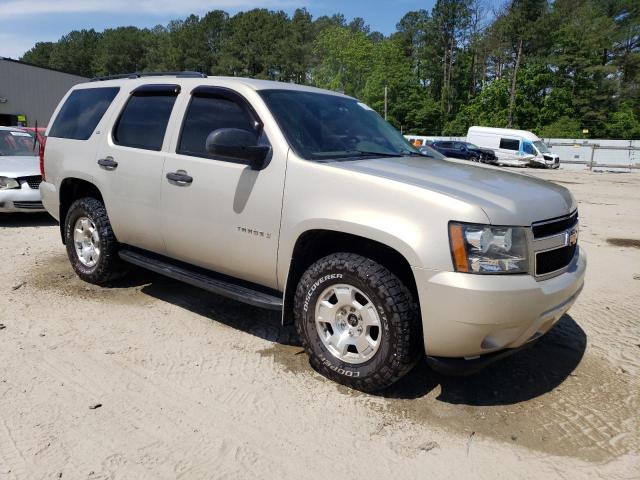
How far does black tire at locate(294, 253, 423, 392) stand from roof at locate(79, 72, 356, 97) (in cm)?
152

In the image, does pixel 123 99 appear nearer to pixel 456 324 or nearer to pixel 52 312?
pixel 52 312

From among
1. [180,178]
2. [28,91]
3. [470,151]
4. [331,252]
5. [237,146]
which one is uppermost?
[28,91]

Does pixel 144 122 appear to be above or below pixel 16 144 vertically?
above

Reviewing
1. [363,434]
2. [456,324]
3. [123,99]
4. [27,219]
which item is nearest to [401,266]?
[456,324]

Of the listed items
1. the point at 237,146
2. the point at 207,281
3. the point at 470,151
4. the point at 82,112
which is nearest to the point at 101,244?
the point at 82,112

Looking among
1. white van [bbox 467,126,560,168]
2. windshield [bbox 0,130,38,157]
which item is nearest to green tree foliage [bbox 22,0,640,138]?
white van [bbox 467,126,560,168]

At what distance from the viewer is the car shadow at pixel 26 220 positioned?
322 inches

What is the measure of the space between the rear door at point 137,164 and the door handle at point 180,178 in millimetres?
172

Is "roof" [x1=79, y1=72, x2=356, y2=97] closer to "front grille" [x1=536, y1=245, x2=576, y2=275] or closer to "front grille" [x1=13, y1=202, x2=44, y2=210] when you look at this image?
"front grille" [x1=536, y1=245, x2=576, y2=275]

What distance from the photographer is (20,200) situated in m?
7.86

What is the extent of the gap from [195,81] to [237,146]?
44.4 inches

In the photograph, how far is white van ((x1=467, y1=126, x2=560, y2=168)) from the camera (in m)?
33.3

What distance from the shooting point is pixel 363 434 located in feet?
9.12

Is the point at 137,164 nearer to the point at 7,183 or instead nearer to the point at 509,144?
the point at 7,183
